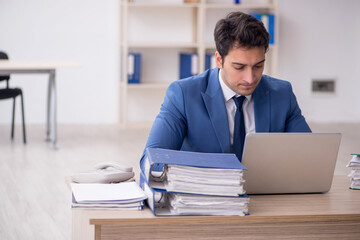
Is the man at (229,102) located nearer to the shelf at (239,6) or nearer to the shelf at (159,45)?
the shelf at (159,45)

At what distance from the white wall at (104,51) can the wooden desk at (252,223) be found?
15.1 feet

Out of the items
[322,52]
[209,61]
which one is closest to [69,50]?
[209,61]

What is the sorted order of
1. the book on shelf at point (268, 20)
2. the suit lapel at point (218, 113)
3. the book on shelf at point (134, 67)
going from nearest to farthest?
the suit lapel at point (218, 113) < the book on shelf at point (134, 67) < the book on shelf at point (268, 20)

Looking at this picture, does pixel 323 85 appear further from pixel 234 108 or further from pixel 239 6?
pixel 234 108

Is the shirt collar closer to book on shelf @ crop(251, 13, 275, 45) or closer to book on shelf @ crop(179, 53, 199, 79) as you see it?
book on shelf @ crop(179, 53, 199, 79)

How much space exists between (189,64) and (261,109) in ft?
13.4

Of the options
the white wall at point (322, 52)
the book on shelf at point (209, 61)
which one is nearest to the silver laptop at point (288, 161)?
the book on shelf at point (209, 61)

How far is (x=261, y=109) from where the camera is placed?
1.98 meters

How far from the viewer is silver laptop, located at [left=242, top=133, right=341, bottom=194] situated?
1590mm

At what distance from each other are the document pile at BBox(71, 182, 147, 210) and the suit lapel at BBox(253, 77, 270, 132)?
1.77 ft

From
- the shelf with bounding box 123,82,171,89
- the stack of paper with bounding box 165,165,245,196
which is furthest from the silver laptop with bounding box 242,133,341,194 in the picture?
the shelf with bounding box 123,82,171,89

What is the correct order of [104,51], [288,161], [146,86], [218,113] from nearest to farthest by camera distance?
[288,161] < [218,113] < [146,86] < [104,51]

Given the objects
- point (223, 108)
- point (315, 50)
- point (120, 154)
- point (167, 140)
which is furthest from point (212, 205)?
point (315, 50)

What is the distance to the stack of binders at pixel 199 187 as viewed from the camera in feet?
4.67
